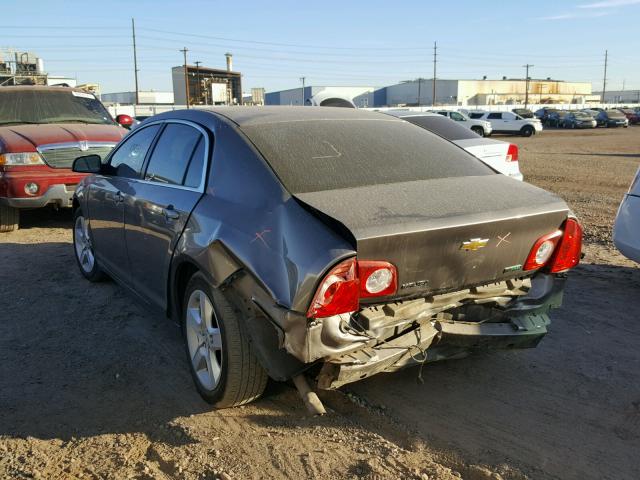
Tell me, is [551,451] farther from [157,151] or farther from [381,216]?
[157,151]

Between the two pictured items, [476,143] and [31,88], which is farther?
[31,88]

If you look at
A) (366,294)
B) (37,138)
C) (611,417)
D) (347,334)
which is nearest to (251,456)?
(347,334)

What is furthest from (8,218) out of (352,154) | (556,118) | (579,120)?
(556,118)

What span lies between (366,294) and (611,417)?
5.35 ft

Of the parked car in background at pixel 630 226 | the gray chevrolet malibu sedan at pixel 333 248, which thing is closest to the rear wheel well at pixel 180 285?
the gray chevrolet malibu sedan at pixel 333 248

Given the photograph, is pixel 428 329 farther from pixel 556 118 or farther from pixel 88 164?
pixel 556 118

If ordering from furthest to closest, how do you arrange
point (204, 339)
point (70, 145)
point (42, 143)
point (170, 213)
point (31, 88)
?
1. point (31, 88)
2. point (70, 145)
3. point (42, 143)
4. point (170, 213)
5. point (204, 339)

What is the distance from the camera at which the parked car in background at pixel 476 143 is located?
8.72m

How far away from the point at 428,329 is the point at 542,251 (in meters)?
0.80

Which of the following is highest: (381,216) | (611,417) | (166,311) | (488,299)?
(381,216)

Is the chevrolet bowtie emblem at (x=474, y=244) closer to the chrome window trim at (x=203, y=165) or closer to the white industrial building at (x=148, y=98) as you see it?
the chrome window trim at (x=203, y=165)

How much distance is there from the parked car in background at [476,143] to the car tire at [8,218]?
536 centimetres

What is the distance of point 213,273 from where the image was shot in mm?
3205

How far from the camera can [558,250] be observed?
339cm
